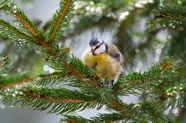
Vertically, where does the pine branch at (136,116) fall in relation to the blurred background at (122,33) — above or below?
below

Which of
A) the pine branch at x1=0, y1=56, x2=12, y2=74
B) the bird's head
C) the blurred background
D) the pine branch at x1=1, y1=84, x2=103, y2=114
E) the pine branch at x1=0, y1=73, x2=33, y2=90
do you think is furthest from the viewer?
the blurred background

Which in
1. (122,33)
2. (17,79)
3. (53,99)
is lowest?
(17,79)

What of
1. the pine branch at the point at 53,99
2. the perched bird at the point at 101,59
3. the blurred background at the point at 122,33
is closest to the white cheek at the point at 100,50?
the perched bird at the point at 101,59

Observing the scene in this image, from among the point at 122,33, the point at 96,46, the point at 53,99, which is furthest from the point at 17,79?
the point at 122,33

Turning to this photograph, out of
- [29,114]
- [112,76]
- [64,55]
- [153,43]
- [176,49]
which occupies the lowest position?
[64,55]

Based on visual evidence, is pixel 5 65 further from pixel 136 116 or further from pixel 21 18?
pixel 136 116

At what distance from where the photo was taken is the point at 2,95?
0.92m

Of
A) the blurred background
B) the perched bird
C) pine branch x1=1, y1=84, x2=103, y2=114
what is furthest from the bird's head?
pine branch x1=1, y1=84, x2=103, y2=114

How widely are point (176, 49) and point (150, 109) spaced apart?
75 cm

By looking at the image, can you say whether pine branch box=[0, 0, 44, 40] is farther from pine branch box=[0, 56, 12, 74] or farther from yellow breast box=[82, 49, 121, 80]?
yellow breast box=[82, 49, 121, 80]

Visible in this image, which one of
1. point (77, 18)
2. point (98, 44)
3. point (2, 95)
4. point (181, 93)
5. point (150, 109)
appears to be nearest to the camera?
point (2, 95)

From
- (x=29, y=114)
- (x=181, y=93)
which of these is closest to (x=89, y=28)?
(x=181, y=93)

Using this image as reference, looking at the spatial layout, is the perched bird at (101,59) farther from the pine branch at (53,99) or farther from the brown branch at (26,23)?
the brown branch at (26,23)

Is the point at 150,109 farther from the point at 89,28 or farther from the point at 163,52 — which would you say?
the point at 89,28
